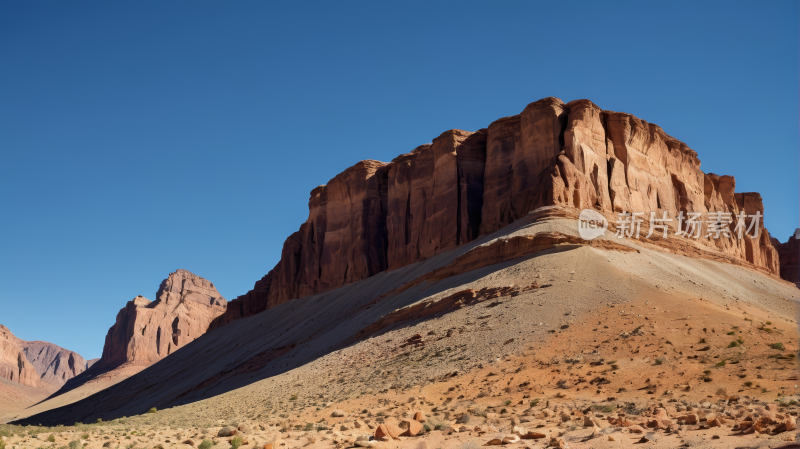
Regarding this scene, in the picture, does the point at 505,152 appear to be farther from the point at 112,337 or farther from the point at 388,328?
the point at 112,337

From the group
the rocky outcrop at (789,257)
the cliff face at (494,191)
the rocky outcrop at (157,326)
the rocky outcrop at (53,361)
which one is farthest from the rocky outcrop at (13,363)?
the rocky outcrop at (789,257)

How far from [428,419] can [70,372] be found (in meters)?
189

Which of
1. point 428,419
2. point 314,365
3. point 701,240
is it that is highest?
point 701,240

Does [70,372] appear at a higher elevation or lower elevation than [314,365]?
higher

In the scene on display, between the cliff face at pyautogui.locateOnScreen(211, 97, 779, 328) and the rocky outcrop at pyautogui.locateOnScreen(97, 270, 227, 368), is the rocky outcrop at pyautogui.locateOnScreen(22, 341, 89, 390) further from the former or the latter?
the cliff face at pyautogui.locateOnScreen(211, 97, 779, 328)

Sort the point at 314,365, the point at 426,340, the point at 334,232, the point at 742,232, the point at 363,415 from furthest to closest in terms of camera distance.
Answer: the point at 334,232, the point at 742,232, the point at 314,365, the point at 426,340, the point at 363,415

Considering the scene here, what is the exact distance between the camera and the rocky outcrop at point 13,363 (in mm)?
126750

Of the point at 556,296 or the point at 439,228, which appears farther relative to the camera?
the point at 439,228

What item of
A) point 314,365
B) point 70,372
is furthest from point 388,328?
point 70,372

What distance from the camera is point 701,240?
189 ft

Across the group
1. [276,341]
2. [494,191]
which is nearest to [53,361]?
[276,341]

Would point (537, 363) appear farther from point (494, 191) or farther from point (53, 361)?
point (53, 361)

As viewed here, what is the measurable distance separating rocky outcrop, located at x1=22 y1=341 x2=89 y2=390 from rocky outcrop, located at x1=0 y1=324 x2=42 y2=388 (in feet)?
148

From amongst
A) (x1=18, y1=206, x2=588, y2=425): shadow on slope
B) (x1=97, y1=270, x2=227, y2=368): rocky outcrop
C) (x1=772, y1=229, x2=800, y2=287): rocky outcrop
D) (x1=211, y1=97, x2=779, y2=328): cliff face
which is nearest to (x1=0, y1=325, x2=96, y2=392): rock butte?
(x1=97, y1=270, x2=227, y2=368): rocky outcrop
